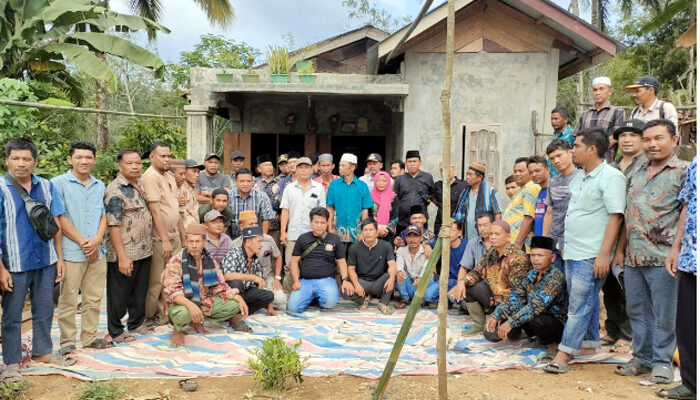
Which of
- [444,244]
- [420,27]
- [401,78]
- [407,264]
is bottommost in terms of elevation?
[407,264]

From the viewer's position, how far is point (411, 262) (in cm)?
701

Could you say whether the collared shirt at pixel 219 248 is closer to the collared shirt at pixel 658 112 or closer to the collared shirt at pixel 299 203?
the collared shirt at pixel 299 203

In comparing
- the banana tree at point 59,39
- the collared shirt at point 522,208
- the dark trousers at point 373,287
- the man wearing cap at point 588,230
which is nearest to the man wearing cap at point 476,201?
the collared shirt at point 522,208

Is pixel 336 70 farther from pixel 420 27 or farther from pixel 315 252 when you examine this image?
pixel 315 252

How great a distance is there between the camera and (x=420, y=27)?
351 inches

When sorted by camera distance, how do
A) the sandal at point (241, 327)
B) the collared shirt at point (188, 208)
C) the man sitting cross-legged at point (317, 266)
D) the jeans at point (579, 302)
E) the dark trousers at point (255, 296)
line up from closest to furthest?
1. the jeans at point (579, 302)
2. the sandal at point (241, 327)
3. the dark trousers at point (255, 296)
4. the collared shirt at point (188, 208)
5. the man sitting cross-legged at point (317, 266)

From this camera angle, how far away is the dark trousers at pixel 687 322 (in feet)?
11.5

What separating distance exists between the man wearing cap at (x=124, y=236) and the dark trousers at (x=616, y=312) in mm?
4454

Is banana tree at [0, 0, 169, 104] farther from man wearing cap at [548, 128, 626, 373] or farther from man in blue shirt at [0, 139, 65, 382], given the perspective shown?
man wearing cap at [548, 128, 626, 373]

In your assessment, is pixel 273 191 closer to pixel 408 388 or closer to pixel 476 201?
pixel 476 201

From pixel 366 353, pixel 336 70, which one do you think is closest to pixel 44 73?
pixel 336 70

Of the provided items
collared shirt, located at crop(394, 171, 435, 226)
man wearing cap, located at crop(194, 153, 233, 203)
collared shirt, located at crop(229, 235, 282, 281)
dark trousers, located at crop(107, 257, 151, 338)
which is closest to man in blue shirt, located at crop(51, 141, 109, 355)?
dark trousers, located at crop(107, 257, 151, 338)

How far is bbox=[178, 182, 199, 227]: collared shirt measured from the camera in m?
6.45

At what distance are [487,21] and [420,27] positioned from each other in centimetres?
129
